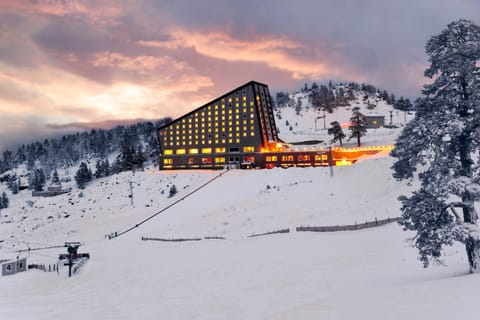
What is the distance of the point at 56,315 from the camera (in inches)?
656

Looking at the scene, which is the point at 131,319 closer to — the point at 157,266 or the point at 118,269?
the point at 157,266

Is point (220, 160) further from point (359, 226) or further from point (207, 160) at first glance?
point (359, 226)

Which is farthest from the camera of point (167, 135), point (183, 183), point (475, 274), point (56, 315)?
point (167, 135)

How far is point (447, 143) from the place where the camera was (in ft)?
45.6

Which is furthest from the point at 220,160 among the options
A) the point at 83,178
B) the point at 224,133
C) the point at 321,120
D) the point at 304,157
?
the point at 321,120

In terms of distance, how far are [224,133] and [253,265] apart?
76.4 metres

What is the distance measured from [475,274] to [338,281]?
5.79 m

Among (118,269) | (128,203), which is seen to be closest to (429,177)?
(118,269)

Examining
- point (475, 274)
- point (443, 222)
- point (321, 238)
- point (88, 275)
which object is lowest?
point (88, 275)

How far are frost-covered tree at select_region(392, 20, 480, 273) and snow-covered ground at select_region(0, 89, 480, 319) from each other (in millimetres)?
1755

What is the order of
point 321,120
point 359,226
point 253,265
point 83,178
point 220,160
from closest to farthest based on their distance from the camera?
point 253,265, point 359,226, point 220,160, point 83,178, point 321,120

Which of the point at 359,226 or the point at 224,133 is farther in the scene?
the point at 224,133

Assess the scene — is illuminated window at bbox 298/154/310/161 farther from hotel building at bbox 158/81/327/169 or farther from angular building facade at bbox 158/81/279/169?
angular building facade at bbox 158/81/279/169

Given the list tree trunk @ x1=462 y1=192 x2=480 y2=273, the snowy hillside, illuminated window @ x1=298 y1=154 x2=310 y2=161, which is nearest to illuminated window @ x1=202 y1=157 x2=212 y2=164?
illuminated window @ x1=298 y1=154 x2=310 y2=161
